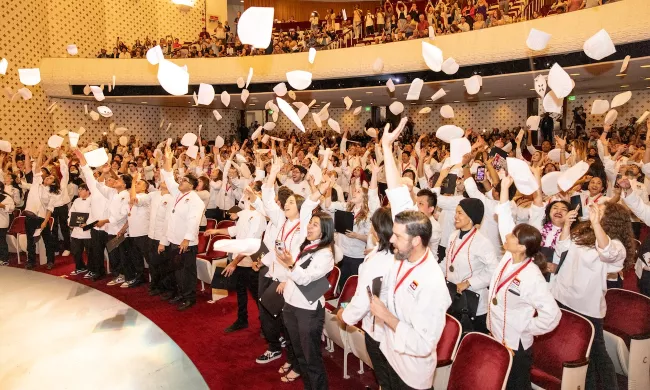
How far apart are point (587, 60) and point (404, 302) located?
8857mm

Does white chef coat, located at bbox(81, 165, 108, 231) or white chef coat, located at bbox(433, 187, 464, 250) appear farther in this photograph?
white chef coat, located at bbox(81, 165, 108, 231)

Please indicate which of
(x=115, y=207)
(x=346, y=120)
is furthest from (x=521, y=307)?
(x=346, y=120)

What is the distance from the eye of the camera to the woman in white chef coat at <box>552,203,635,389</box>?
300 centimetres

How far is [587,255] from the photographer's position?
10.3ft

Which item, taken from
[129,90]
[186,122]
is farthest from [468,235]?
[186,122]

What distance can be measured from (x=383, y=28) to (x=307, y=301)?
12239mm

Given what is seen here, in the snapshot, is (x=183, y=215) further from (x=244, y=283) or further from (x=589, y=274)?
(x=589, y=274)

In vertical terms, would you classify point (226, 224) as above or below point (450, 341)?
above

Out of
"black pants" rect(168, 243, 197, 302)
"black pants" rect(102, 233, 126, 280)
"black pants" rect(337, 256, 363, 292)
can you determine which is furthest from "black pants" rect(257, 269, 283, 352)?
"black pants" rect(102, 233, 126, 280)

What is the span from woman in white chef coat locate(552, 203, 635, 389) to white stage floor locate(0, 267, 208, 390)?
8.12 feet

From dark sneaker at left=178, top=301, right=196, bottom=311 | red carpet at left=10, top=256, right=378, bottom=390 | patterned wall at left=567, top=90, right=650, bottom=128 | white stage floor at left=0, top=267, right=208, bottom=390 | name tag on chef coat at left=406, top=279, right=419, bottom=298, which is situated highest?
patterned wall at left=567, top=90, right=650, bottom=128

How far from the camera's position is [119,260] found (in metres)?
6.63

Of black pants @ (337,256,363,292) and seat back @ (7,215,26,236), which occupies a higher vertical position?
seat back @ (7,215,26,236)

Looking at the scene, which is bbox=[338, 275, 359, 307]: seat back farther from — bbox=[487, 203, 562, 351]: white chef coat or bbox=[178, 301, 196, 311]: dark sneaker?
Answer: bbox=[178, 301, 196, 311]: dark sneaker
